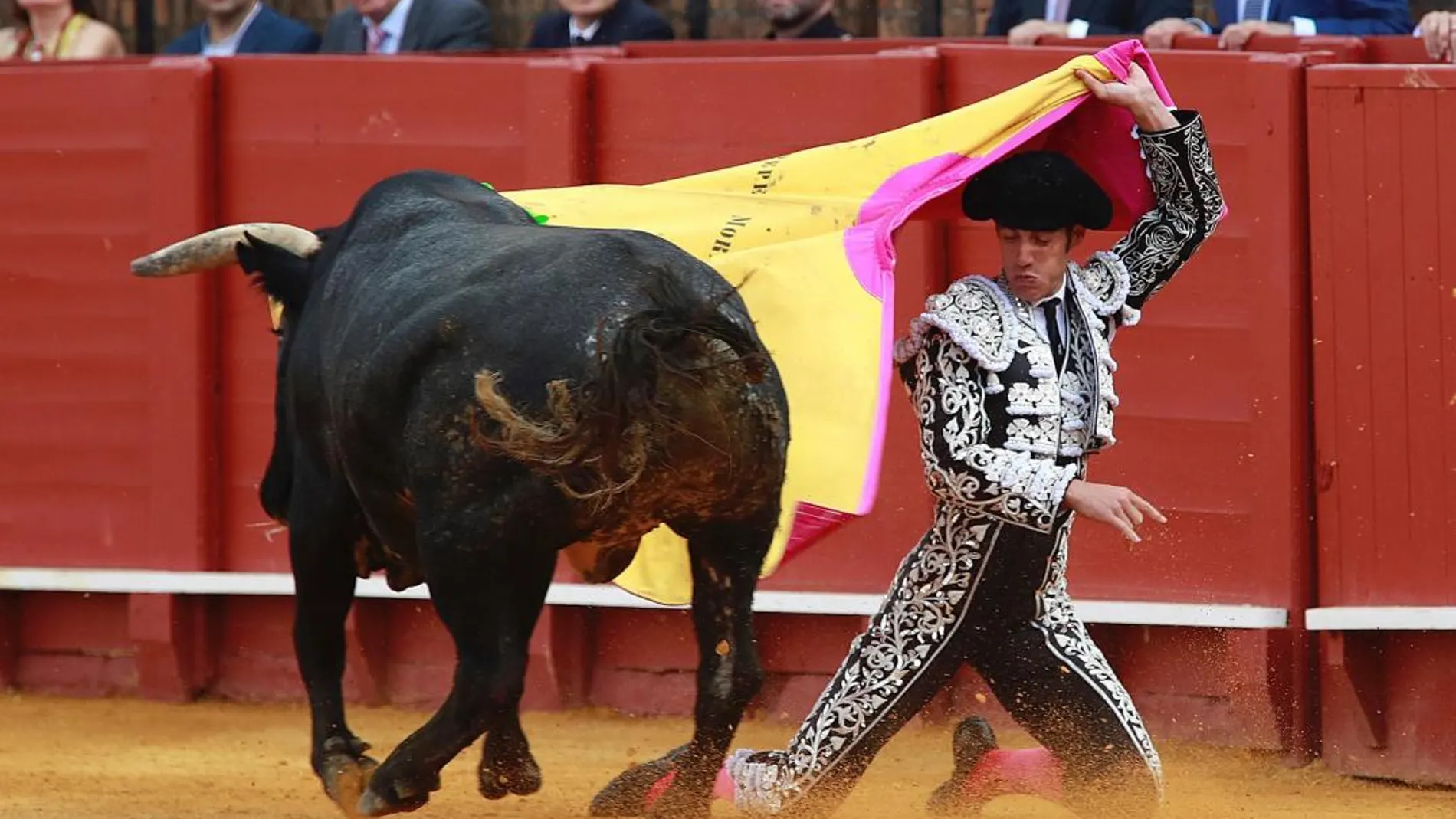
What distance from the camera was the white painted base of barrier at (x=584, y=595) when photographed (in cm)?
591

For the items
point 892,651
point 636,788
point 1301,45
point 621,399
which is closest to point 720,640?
point 892,651

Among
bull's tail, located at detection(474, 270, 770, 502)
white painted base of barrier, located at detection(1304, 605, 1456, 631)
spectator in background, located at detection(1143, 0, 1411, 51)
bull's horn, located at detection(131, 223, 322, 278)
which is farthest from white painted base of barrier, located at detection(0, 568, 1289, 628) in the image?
bull's tail, located at detection(474, 270, 770, 502)

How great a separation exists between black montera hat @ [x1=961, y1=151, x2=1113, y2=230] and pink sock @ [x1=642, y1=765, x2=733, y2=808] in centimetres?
118

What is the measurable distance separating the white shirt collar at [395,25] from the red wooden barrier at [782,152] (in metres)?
1.41

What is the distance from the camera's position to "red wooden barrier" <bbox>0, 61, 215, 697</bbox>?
6.92 m

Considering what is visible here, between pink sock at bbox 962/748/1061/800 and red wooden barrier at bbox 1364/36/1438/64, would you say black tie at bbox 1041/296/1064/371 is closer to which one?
pink sock at bbox 962/748/1061/800

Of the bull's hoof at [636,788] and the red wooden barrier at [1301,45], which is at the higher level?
the red wooden barrier at [1301,45]

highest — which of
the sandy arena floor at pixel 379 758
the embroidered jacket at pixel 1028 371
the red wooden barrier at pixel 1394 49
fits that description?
the red wooden barrier at pixel 1394 49

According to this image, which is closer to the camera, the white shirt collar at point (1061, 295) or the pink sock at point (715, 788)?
the white shirt collar at point (1061, 295)

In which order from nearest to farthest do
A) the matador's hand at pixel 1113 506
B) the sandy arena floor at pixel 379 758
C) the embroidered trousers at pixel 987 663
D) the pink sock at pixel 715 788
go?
the matador's hand at pixel 1113 506
the embroidered trousers at pixel 987 663
the pink sock at pixel 715 788
the sandy arena floor at pixel 379 758

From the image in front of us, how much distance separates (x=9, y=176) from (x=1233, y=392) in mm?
3686

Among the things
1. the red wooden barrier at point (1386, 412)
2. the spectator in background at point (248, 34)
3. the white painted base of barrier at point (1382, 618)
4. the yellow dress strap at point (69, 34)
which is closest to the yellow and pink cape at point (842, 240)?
the red wooden barrier at point (1386, 412)

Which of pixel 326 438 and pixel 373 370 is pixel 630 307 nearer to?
pixel 373 370

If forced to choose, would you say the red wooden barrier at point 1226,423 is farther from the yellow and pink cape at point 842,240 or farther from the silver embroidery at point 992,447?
the silver embroidery at point 992,447
